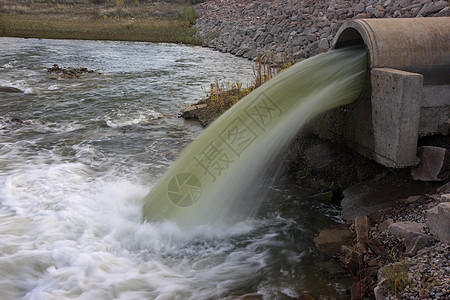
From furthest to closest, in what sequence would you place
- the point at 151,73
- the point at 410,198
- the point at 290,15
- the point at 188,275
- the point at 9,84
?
1. the point at 290,15
2. the point at 151,73
3. the point at 9,84
4. the point at 410,198
5. the point at 188,275

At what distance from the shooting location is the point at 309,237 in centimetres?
459

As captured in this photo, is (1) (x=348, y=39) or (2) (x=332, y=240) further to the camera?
(1) (x=348, y=39)

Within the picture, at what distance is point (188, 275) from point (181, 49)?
60.5 ft

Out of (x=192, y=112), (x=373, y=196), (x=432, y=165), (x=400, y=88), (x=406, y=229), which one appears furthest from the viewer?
(x=192, y=112)

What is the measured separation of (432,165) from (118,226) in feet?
12.3

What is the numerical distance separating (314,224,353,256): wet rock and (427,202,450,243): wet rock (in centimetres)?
91

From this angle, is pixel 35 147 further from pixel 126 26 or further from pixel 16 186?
pixel 126 26

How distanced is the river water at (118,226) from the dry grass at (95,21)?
15936 mm

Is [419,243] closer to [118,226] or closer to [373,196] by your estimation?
[373,196]

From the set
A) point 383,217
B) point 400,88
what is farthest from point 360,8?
point 383,217

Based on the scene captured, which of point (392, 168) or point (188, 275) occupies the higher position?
point (392, 168)

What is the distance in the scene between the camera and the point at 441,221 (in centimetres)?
328

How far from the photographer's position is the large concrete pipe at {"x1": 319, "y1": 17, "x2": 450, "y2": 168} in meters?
4.65

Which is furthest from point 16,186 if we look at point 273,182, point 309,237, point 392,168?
point 392,168
